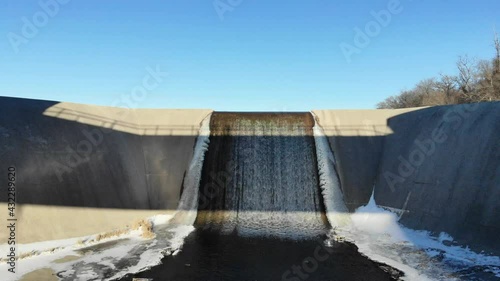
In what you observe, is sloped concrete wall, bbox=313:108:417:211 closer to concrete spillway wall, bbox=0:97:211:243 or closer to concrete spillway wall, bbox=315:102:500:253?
concrete spillway wall, bbox=315:102:500:253

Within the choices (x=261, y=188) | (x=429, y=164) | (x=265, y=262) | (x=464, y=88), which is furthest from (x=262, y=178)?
(x=464, y=88)

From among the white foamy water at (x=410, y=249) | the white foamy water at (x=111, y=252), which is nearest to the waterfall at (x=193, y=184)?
the white foamy water at (x=111, y=252)

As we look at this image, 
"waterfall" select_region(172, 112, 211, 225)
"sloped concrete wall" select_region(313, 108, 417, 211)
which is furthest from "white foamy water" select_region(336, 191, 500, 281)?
"waterfall" select_region(172, 112, 211, 225)

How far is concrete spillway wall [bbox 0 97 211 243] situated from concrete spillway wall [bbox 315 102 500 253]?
979 centimetres

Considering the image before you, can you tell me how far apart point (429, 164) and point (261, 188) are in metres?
8.53

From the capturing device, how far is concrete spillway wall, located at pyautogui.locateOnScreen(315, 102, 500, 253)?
42.6 ft

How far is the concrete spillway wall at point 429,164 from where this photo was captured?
1298 cm

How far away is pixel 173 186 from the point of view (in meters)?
19.5

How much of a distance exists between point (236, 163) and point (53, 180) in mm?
9482

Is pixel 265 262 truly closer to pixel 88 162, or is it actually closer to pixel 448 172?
pixel 448 172

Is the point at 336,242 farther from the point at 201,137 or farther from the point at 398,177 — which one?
the point at 201,137

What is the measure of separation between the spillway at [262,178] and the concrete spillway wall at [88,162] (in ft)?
6.09

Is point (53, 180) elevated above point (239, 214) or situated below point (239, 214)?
above

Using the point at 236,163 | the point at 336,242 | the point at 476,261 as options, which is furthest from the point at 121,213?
the point at 476,261
